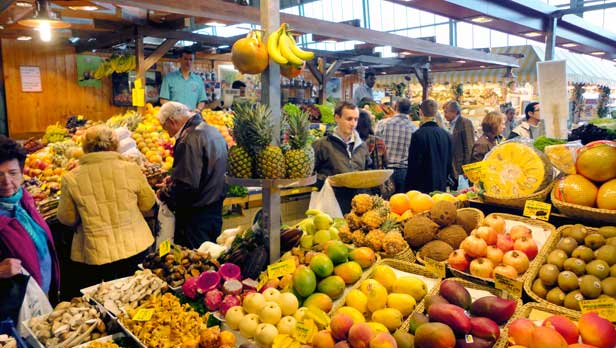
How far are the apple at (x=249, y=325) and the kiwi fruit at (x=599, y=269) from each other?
1.35 metres

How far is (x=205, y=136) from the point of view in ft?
12.0

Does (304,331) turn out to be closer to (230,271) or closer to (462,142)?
(230,271)

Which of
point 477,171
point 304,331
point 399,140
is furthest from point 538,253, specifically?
point 399,140

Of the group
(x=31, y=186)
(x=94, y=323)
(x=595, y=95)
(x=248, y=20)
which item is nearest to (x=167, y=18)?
(x=248, y=20)

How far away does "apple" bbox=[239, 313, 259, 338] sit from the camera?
174 centimetres

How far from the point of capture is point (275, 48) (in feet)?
6.53

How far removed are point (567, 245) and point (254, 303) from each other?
4.56 ft

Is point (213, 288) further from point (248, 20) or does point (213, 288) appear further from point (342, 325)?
point (248, 20)

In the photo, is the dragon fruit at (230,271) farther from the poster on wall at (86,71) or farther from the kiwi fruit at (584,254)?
the poster on wall at (86,71)

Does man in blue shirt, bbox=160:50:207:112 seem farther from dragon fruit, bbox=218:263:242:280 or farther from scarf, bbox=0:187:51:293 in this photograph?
dragon fruit, bbox=218:263:242:280

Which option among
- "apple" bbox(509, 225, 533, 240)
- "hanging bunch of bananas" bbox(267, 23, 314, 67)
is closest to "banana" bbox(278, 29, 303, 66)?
"hanging bunch of bananas" bbox(267, 23, 314, 67)

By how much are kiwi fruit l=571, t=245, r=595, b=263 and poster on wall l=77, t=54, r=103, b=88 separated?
932cm

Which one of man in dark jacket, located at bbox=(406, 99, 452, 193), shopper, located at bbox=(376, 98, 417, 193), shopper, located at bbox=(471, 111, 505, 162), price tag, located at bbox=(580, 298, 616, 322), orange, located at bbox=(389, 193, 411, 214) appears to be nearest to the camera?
price tag, located at bbox=(580, 298, 616, 322)

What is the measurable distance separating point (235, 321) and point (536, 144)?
2.08 m
